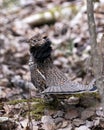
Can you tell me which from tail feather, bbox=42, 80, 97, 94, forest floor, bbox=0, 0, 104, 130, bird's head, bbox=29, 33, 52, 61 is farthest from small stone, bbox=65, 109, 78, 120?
bird's head, bbox=29, 33, 52, 61

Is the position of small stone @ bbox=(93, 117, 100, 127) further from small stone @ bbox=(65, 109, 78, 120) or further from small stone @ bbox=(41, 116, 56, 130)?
small stone @ bbox=(41, 116, 56, 130)

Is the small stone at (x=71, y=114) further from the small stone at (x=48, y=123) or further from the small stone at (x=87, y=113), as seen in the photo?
the small stone at (x=48, y=123)

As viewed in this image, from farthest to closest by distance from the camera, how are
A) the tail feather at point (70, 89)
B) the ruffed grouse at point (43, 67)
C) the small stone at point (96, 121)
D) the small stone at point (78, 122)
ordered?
the ruffed grouse at point (43, 67) < the small stone at point (78, 122) < the small stone at point (96, 121) < the tail feather at point (70, 89)

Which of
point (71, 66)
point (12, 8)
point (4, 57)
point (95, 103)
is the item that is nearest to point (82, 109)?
point (95, 103)

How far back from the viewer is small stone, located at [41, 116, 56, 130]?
4.22 m

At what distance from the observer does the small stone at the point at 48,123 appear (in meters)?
4.22

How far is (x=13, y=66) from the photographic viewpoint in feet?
26.5

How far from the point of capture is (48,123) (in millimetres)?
4266

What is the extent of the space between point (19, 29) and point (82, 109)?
648cm

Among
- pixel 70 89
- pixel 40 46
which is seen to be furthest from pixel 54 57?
pixel 70 89

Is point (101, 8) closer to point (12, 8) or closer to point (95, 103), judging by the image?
point (12, 8)

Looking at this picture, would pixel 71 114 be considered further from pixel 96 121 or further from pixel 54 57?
pixel 54 57

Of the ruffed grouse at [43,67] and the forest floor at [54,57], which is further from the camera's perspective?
the ruffed grouse at [43,67]

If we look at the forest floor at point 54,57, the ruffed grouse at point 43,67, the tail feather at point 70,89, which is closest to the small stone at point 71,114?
the forest floor at point 54,57
